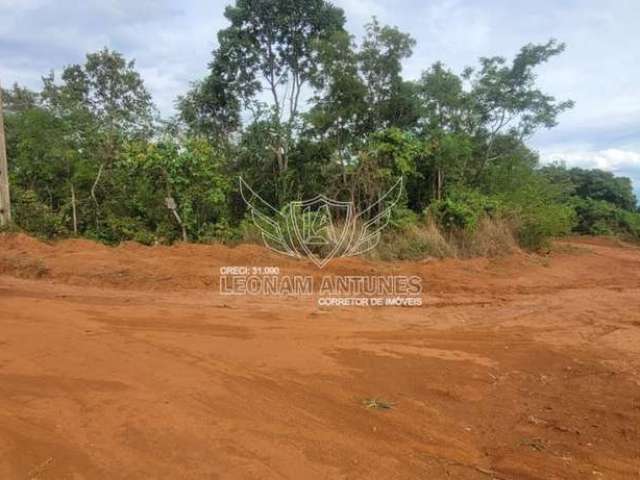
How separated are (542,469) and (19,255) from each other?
26.8 ft

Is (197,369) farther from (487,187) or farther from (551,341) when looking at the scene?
(487,187)

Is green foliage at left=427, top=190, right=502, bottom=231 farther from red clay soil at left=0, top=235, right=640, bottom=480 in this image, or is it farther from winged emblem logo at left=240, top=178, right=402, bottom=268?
red clay soil at left=0, top=235, right=640, bottom=480

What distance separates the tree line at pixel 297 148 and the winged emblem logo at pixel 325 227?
331 mm

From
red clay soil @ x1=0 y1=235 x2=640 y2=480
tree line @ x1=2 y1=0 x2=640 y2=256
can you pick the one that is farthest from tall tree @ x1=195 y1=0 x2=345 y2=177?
red clay soil @ x1=0 y1=235 x2=640 y2=480

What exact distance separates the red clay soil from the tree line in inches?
155

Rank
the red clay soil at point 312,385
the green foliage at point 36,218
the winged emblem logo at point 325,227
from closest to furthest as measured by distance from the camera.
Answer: the red clay soil at point 312,385 → the winged emblem logo at point 325,227 → the green foliage at point 36,218

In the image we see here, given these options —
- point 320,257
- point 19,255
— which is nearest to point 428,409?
point 320,257

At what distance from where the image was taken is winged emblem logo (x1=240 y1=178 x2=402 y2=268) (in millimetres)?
8422

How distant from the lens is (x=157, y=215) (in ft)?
33.8

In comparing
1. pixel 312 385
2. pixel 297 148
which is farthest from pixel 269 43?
pixel 312 385

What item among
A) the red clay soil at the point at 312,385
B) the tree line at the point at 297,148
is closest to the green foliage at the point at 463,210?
the tree line at the point at 297,148

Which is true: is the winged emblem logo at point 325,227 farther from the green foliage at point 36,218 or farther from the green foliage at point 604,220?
the green foliage at point 604,220

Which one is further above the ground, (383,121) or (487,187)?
(383,121)

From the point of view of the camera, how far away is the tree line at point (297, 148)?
994 centimetres
